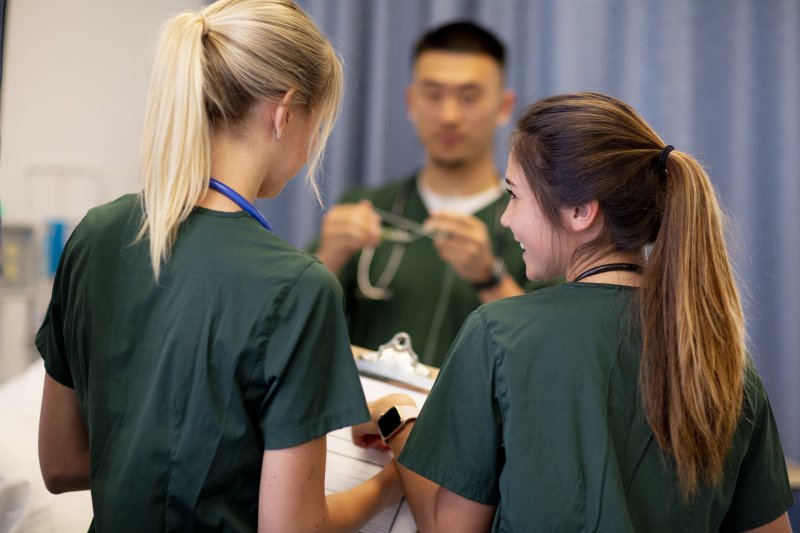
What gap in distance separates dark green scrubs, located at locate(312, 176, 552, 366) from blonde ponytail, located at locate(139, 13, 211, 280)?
132cm

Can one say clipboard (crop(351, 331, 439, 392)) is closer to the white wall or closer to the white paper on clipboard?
the white paper on clipboard

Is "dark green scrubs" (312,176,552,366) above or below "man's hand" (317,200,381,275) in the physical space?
below

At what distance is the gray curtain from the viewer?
234 centimetres

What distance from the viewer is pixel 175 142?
858 mm

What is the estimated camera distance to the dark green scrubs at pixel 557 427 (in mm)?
861

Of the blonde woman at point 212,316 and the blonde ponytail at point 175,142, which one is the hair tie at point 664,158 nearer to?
the blonde woman at point 212,316

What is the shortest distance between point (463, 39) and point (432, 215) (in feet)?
1.77

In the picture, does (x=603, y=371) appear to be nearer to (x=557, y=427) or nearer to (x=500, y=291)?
(x=557, y=427)

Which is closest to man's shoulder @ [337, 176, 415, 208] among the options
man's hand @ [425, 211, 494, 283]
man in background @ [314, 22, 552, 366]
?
man in background @ [314, 22, 552, 366]

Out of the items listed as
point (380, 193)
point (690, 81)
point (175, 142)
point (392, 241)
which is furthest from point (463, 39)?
point (175, 142)

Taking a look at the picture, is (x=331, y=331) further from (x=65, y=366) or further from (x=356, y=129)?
(x=356, y=129)

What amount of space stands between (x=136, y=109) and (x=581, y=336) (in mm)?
2027

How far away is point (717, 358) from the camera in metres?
0.91

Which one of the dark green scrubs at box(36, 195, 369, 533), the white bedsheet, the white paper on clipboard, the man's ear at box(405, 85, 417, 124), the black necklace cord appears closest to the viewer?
the dark green scrubs at box(36, 195, 369, 533)
